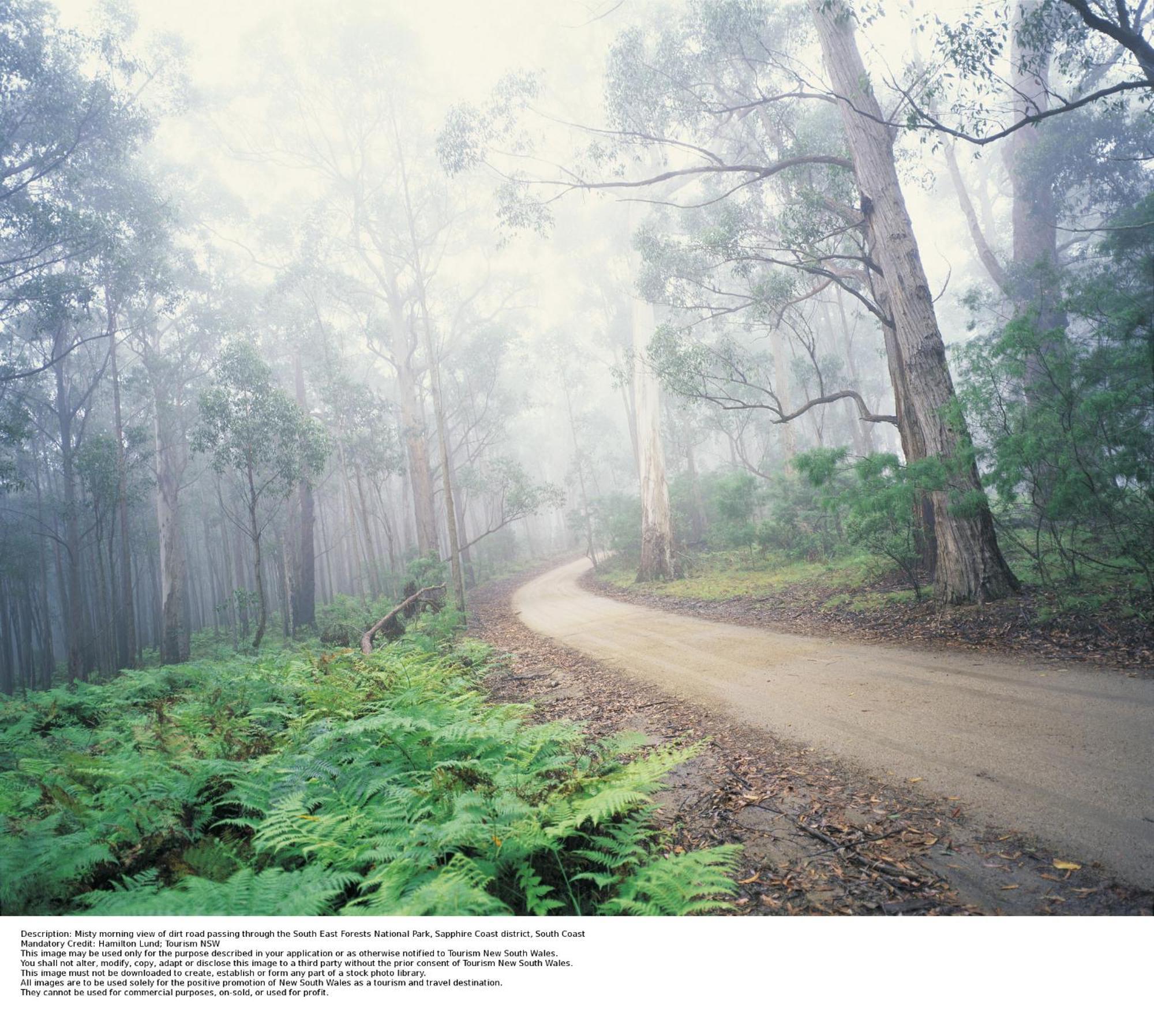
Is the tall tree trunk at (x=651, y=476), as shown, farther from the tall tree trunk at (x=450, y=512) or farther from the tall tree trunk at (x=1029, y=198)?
the tall tree trunk at (x=1029, y=198)

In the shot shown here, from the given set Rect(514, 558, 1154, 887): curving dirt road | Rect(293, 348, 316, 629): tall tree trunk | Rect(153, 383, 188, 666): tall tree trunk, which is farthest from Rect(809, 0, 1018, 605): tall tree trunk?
Rect(153, 383, 188, 666): tall tree trunk

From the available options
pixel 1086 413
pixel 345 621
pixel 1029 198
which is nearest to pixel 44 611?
pixel 345 621

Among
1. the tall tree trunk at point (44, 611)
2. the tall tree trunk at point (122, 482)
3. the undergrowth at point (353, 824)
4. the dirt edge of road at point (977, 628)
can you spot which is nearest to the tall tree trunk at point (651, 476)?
the dirt edge of road at point (977, 628)

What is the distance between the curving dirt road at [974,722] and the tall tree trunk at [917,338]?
6.12 ft

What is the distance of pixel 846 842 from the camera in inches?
93.8

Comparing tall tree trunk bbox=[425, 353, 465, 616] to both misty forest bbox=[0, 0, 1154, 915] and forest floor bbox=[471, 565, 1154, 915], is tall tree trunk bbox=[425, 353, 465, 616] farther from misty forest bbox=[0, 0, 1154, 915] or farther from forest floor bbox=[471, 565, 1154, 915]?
forest floor bbox=[471, 565, 1154, 915]

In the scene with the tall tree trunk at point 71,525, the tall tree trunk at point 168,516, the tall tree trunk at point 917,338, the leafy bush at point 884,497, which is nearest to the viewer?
the tall tree trunk at point 917,338

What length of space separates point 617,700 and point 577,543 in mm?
36425

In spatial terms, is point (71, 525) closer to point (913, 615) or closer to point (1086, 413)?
point (913, 615)

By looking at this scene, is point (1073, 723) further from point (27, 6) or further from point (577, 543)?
point (577, 543)

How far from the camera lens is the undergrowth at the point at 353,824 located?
1828mm

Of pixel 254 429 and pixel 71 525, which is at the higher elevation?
pixel 254 429

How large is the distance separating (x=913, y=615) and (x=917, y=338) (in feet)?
12.2
